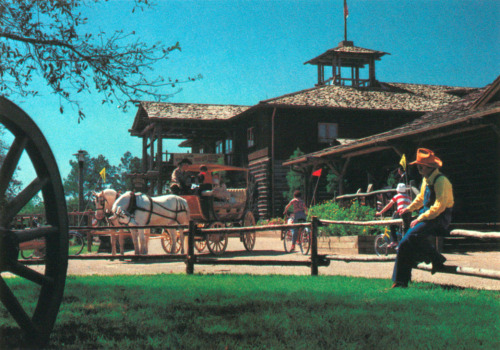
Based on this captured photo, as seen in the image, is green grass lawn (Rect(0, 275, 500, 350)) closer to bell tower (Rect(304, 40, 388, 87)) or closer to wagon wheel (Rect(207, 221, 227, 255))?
wagon wheel (Rect(207, 221, 227, 255))

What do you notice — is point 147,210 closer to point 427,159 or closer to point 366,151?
point 427,159

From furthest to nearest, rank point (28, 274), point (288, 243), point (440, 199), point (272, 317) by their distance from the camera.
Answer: point (288, 243), point (440, 199), point (272, 317), point (28, 274)

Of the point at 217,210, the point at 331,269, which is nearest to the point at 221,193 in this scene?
the point at 217,210

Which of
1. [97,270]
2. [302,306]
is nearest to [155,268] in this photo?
[97,270]

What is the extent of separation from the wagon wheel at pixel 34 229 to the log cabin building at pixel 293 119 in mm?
25091

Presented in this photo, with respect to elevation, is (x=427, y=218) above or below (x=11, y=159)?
below

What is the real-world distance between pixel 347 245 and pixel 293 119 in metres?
17.3

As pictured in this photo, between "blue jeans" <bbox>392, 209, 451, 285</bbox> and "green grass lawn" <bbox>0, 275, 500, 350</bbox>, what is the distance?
0.29 m

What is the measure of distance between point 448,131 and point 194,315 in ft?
36.0

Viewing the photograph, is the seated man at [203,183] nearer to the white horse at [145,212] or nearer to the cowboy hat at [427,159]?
the white horse at [145,212]

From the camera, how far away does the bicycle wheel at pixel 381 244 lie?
43.2ft

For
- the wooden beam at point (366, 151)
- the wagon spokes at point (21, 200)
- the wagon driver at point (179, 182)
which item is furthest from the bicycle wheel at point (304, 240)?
the wagon spokes at point (21, 200)

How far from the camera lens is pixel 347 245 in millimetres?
14055

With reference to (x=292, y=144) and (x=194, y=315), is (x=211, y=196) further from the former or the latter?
(x=292, y=144)
